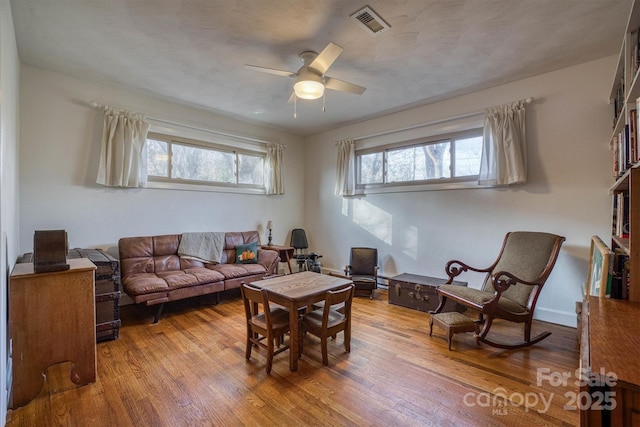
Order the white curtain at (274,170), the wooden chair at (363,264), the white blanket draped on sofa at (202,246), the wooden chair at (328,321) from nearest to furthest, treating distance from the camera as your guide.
→ the wooden chair at (328,321) → the white blanket draped on sofa at (202,246) → the wooden chair at (363,264) → the white curtain at (274,170)

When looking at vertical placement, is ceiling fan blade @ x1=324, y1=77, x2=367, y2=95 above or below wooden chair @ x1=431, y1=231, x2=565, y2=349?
above

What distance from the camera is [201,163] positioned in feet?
14.5

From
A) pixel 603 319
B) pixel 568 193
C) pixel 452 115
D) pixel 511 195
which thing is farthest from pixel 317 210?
pixel 603 319

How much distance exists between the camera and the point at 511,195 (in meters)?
3.34

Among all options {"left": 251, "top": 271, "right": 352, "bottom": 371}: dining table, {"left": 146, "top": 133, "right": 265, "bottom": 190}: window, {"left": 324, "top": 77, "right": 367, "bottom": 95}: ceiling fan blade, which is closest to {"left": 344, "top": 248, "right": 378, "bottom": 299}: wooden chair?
{"left": 251, "top": 271, "right": 352, "bottom": 371}: dining table

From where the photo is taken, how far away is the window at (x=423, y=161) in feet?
12.2

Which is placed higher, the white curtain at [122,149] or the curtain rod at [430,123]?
the curtain rod at [430,123]

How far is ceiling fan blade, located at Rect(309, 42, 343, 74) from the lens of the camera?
2.25m

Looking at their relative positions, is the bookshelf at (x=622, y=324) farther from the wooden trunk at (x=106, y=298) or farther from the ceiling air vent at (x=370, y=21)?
the wooden trunk at (x=106, y=298)

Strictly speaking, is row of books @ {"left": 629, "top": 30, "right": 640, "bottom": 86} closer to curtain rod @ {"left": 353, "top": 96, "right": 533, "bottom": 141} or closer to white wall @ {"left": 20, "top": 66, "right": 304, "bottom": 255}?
curtain rod @ {"left": 353, "top": 96, "right": 533, "bottom": 141}

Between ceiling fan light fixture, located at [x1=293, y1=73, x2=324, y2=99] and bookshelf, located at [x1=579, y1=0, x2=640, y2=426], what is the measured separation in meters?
2.07

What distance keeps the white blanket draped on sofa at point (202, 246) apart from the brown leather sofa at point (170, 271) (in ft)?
0.22

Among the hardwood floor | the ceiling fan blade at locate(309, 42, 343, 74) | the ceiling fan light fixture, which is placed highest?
the ceiling fan blade at locate(309, 42, 343, 74)

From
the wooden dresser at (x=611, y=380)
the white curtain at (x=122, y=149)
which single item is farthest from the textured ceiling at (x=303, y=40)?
the wooden dresser at (x=611, y=380)
